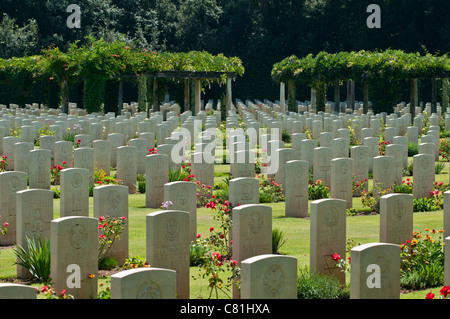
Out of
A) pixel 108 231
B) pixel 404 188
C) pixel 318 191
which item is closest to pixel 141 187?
pixel 318 191

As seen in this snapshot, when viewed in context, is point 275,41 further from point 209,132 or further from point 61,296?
point 61,296

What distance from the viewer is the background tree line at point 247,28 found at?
53094 mm

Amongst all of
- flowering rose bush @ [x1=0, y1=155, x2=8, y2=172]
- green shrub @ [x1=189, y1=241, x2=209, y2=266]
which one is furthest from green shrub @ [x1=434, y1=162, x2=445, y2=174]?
green shrub @ [x1=189, y1=241, x2=209, y2=266]

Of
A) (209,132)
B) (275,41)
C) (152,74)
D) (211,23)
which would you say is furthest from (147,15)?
(209,132)

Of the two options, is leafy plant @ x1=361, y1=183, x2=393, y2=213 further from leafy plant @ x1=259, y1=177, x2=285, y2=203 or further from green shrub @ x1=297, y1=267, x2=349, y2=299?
green shrub @ x1=297, y1=267, x2=349, y2=299

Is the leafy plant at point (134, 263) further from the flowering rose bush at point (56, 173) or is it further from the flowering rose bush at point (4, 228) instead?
the flowering rose bush at point (56, 173)

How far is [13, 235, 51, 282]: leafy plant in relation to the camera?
10.9m

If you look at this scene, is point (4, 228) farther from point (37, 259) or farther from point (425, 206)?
point (425, 206)

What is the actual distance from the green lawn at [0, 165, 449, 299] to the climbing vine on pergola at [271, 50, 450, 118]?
18.9m

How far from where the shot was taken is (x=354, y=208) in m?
16.7

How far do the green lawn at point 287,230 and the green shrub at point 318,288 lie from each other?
79 cm

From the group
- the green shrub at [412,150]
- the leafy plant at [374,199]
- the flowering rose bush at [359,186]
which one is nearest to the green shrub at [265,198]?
the flowering rose bush at [359,186]

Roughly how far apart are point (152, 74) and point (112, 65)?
327 cm

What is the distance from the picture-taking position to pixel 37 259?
10977 mm
